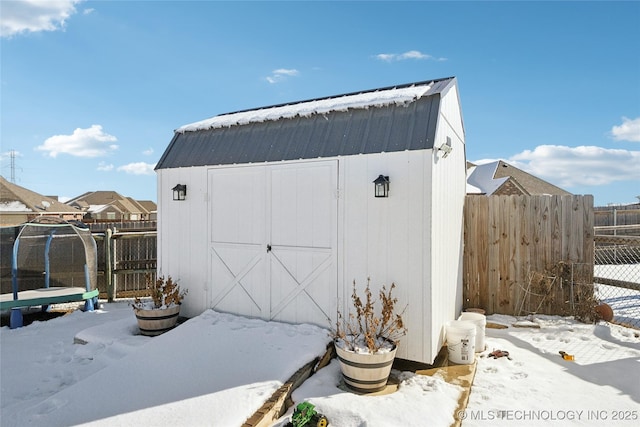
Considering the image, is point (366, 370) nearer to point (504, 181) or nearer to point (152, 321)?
point (152, 321)

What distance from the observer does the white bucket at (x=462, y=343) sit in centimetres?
370

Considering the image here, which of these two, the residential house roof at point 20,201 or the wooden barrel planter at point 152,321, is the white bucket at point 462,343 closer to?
the wooden barrel planter at point 152,321

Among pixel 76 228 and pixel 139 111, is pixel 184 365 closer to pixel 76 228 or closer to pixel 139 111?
pixel 76 228

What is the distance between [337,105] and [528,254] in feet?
13.1

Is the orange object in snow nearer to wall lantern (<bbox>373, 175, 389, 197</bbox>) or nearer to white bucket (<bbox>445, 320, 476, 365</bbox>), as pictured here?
white bucket (<bbox>445, 320, 476, 365</bbox>)

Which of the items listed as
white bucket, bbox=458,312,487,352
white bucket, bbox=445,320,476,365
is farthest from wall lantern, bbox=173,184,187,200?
white bucket, bbox=458,312,487,352

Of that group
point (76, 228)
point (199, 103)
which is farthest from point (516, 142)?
point (76, 228)

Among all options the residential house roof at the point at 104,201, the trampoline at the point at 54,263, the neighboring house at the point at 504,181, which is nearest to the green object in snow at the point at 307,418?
the trampoline at the point at 54,263

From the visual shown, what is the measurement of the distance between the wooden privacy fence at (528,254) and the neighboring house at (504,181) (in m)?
7.29

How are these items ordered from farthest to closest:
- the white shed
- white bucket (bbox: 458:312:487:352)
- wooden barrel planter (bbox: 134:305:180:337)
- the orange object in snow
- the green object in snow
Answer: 1. wooden barrel planter (bbox: 134:305:180:337)
2. white bucket (bbox: 458:312:487:352)
3. the orange object in snow
4. the white shed
5. the green object in snow

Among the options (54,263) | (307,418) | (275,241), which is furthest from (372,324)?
Answer: (54,263)

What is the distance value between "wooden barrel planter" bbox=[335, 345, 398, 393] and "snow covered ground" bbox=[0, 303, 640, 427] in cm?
14

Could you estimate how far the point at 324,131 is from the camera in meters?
4.27

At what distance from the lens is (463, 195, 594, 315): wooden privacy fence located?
211 inches
